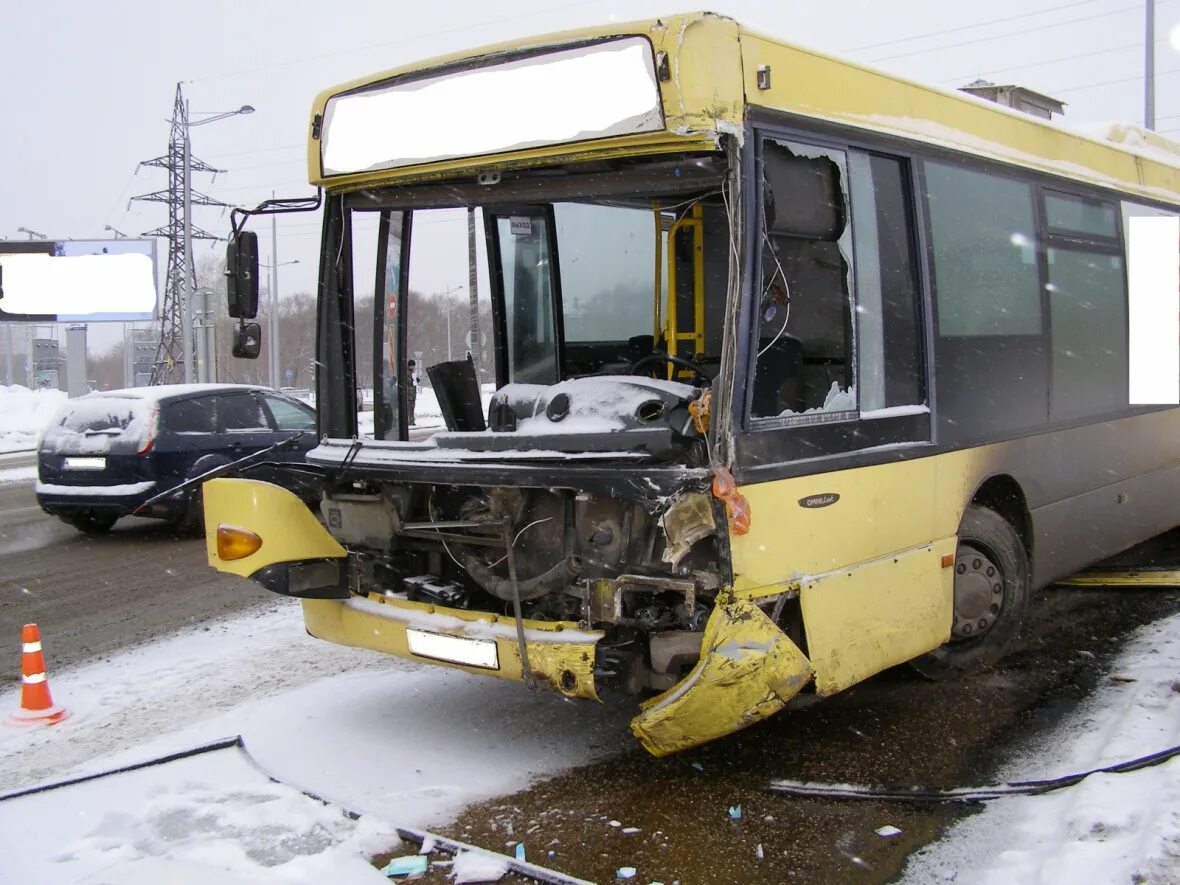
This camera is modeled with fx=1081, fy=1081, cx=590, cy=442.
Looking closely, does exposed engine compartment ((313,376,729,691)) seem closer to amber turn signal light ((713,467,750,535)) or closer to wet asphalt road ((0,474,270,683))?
amber turn signal light ((713,467,750,535))

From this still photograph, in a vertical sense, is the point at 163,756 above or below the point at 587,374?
below

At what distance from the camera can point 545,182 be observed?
471 cm

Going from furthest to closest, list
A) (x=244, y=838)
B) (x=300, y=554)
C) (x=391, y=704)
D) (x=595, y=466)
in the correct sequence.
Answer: (x=391, y=704) → (x=300, y=554) → (x=595, y=466) → (x=244, y=838)

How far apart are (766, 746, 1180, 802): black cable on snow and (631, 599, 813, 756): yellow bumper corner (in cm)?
47

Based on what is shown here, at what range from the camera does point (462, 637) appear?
4.70 m

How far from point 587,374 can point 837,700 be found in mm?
2372

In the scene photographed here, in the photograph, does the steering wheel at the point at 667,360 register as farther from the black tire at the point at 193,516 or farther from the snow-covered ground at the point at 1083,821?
the black tire at the point at 193,516

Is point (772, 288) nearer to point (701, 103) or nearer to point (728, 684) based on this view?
point (701, 103)

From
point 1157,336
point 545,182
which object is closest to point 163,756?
point 545,182

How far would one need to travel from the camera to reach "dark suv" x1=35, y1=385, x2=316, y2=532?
11422 mm

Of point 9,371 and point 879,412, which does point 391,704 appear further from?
point 9,371

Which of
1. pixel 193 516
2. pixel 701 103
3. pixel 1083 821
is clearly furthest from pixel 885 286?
pixel 193 516

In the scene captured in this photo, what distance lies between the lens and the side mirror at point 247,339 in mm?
5613

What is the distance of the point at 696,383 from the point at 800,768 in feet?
6.59
